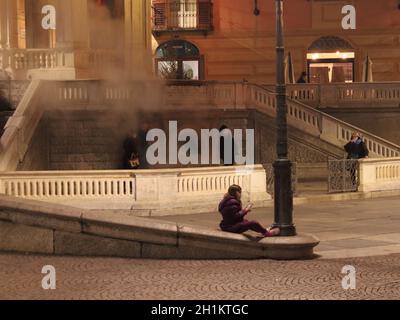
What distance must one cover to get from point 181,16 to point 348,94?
12.4 meters

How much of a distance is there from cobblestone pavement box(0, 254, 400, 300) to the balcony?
27774mm

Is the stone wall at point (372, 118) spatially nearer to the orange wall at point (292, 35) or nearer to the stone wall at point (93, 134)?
the stone wall at point (93, 134)

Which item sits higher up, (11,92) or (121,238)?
(11,92)

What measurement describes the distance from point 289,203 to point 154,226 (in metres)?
2.27

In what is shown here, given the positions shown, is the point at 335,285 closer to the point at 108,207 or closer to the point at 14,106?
the point at 108,207

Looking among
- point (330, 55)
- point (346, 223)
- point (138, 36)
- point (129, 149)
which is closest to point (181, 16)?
point (138, 36)

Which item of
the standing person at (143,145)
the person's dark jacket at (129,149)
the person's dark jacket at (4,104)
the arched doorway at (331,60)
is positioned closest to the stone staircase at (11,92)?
the person's dark jacket at (4,104)

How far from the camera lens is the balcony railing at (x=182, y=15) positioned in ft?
134

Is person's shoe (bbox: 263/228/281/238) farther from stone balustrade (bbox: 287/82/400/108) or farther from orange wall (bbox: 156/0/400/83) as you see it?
orange wall (bbox: 156/0/400/83)

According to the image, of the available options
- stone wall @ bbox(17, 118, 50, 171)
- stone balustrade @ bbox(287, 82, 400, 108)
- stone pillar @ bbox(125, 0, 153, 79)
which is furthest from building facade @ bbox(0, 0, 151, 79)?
stone balustrade @ bbox(287, 82, 400, 108)

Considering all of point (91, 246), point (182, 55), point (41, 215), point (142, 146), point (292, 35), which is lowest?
point (91, 246)

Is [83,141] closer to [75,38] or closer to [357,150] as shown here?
[75,38]

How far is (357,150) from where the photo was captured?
25.8 meters
